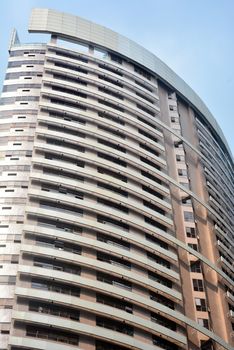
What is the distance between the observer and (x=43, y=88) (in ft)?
221

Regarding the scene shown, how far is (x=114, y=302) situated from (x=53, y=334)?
7.80m

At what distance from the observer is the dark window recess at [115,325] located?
5078 centimetres

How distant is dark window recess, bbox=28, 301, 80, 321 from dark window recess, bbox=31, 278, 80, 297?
1.62 metres

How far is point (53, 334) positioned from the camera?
1880 inches

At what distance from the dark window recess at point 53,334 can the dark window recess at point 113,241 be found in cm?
1178

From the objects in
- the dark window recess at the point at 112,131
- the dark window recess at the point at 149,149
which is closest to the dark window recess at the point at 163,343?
the dark window recess at the point at 149,149

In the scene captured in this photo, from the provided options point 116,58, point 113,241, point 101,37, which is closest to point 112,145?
point 113,241

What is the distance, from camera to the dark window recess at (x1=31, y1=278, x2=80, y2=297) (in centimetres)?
4997

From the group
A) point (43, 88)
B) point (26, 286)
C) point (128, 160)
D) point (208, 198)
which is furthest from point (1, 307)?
point (208, 198)

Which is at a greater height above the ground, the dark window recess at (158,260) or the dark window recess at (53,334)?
the dark window recess at (158,260)

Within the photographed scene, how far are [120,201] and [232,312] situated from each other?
1963cm

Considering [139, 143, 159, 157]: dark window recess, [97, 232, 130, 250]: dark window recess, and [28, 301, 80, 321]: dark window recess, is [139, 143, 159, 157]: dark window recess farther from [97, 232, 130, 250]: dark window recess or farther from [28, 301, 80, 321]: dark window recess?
[28, 301, 80, 321]: dark window recess

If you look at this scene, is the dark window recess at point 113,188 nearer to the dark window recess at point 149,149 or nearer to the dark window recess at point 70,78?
the dark window recess at point 149,149

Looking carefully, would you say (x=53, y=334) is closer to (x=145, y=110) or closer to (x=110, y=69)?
(x=145, y=110)
